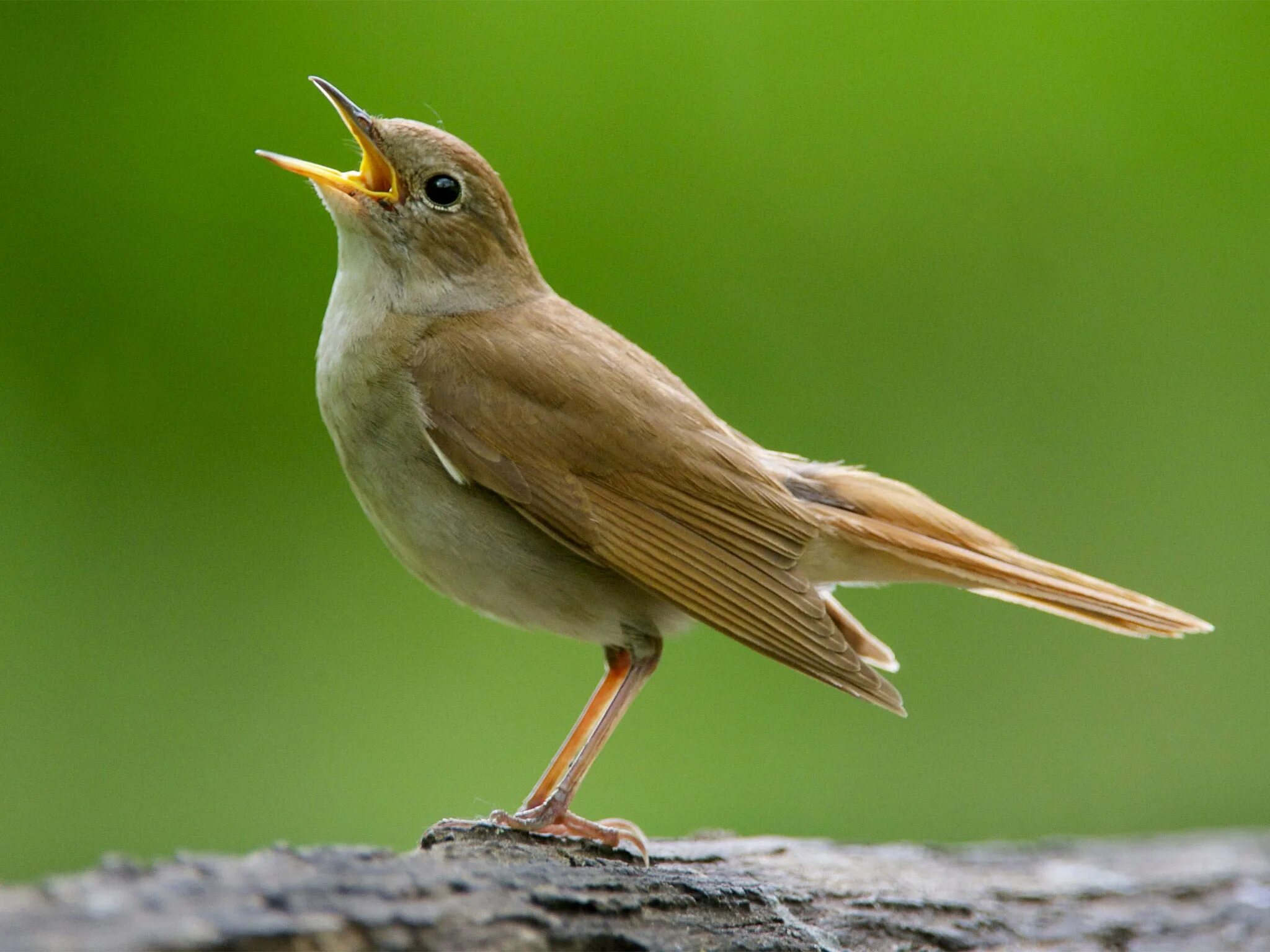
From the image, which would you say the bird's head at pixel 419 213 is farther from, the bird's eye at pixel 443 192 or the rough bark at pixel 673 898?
the rough bark at pixel 673 898

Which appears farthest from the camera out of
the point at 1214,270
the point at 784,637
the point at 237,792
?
the point at 1214,270

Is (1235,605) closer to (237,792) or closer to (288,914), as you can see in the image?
(237,792)

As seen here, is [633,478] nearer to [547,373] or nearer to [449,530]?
[547,373]

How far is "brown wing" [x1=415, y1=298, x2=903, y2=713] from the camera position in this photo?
11.9 ft

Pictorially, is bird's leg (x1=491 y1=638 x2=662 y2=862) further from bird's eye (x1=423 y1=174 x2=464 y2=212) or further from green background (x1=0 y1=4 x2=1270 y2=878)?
green background (x1=0 y1=4 x2=1270 y2=878)

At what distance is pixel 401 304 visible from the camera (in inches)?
161

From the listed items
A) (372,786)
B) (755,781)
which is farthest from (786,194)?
(372,786)

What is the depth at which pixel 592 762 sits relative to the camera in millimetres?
3809

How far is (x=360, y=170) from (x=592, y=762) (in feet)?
6.34

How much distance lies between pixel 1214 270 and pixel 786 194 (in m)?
2.22

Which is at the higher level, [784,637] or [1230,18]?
[1230,18]

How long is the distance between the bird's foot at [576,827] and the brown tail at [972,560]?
3.48ft

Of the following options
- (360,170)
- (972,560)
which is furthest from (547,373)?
(972,560)

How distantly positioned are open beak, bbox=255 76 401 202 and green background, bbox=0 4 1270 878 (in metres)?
1.68
